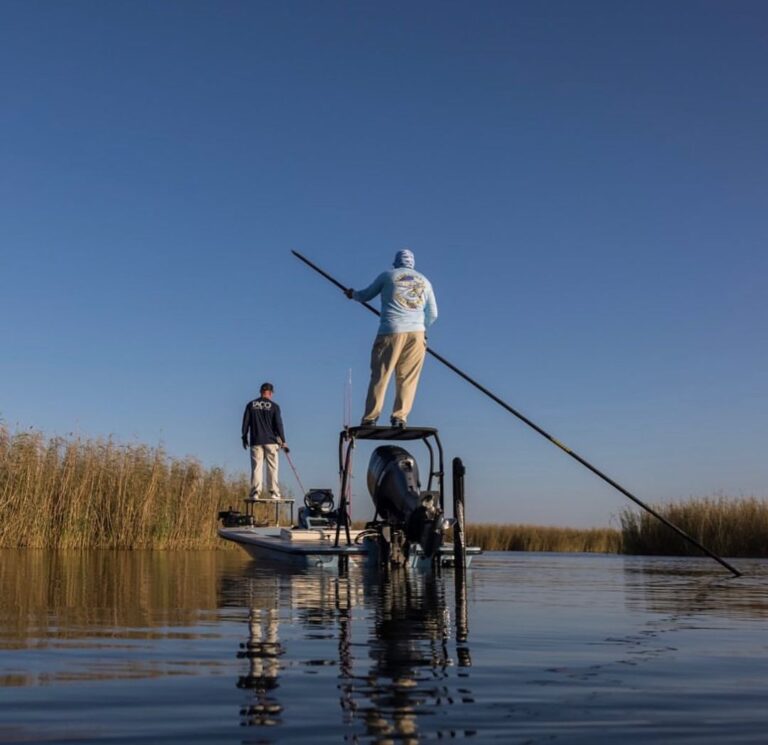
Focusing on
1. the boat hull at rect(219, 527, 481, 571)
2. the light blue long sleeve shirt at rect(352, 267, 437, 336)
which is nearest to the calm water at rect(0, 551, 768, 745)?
the boat hull at rect(219, 527, 481, 571)

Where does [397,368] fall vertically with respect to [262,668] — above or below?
above

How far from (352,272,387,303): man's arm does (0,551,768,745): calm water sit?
14.3ft

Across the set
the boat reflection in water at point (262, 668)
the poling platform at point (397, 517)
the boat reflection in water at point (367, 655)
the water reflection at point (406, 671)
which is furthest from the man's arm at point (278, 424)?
the boat reflection in water at point (262, 668)

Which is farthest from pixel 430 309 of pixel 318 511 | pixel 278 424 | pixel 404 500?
pixel 278 424

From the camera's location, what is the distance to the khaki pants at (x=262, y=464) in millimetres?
14219

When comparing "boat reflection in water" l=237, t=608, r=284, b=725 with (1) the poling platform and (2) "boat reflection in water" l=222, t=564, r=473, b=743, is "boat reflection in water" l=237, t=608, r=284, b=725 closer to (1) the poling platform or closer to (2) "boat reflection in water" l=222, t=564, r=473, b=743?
(2) "boat reflection in water" l=222, t=564, r=473, b=743

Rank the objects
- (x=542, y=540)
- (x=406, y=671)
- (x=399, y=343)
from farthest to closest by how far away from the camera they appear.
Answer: (x=542, y=540), (x=399, y=343), (x=406, y=671)

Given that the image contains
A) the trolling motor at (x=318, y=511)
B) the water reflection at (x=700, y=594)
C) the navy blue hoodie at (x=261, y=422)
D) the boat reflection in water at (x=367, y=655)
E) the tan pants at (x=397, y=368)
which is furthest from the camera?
the navy blue hoodie at (x=261, y=422)

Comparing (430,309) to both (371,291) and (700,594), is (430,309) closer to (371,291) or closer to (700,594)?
(371,291)

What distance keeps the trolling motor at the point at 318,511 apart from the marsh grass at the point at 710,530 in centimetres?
1111

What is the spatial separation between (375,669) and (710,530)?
19816 millimetres

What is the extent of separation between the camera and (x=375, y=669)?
3.06m

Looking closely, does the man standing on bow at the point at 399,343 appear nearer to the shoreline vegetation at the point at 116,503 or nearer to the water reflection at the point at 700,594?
the water reflection at the point at 700,594

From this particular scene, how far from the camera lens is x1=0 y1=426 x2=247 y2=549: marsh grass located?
18312 millimetres
